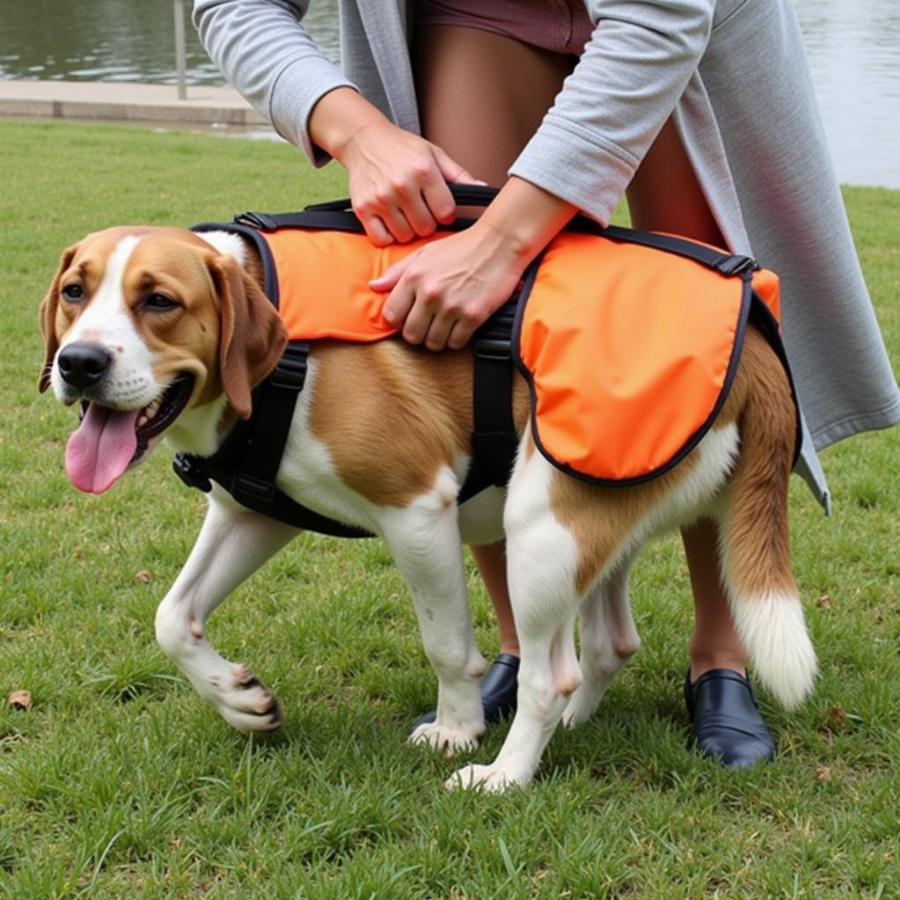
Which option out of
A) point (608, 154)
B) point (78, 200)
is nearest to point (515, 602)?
point (608, 154)

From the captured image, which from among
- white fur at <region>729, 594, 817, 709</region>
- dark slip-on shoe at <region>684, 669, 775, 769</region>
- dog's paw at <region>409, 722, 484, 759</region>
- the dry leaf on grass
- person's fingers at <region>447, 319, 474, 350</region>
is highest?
person's fingers at <region>447, 319, 474, 350</region>

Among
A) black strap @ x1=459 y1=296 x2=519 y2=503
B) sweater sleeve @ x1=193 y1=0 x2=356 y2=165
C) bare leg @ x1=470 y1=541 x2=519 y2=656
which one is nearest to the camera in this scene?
black strap @ x1=459 y1=296 x2=519 y2=503

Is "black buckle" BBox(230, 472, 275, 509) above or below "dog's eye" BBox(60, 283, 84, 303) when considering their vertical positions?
below

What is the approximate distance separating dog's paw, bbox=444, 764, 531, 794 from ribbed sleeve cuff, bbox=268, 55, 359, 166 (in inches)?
65.0

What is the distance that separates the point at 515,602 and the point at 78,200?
31.3 ft

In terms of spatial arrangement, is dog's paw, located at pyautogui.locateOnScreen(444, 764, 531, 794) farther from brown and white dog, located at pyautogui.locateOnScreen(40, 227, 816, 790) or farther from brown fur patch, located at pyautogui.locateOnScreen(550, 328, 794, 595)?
brown fur patch, located at pyautogui.locateOnScreen(550, 328, 794, 595)

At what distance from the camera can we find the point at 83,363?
2.92 m

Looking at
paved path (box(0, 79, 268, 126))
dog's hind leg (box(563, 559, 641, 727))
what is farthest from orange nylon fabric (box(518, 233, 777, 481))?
paved path (box(0, 79, 268, 126))

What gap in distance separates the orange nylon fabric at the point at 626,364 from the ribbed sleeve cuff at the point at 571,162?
21 centimetres

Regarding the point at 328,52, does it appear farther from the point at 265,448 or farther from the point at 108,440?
the point at 108,440

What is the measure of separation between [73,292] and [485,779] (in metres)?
1.51

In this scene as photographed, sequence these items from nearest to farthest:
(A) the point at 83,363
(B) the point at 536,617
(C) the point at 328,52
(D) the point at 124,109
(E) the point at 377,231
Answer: (A) the point at 83,363
(B) the point at 536,617
(E) the point at 377,231
(D) the point at 124,109
(C) the point at 328,52

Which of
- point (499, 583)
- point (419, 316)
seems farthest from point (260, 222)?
point (499, 583)

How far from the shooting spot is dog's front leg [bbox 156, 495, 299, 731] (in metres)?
3.53
